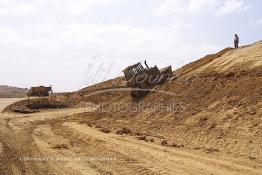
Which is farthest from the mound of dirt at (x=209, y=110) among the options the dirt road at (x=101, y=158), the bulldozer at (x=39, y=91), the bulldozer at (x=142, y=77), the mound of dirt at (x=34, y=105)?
the bulldozer at (x=39, y=91)

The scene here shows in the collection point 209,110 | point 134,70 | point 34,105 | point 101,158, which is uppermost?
point 134,70

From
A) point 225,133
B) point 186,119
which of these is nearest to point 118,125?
point 186,119

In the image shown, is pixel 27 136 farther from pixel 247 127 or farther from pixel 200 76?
pixel 200 76

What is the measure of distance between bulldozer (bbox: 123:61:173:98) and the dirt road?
1005 cm

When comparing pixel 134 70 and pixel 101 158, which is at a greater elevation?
pixel 134 70

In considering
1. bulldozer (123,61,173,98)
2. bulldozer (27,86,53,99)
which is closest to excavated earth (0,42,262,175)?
bulldozer (123,61,173,98)

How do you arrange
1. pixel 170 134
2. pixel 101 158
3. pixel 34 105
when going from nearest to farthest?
pixel 101 158
pixel 170 134
pixel 34 105

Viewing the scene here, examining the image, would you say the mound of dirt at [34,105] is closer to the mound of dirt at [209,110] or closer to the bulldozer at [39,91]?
the mound of dirt at [209,110]

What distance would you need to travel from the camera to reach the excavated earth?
11438mm

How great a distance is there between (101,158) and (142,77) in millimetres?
15939

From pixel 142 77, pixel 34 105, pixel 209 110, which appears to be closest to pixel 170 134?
pixel 209 110

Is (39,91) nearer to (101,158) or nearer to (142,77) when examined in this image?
(142,77)

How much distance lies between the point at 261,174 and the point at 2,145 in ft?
30.2

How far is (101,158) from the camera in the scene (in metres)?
12.6
